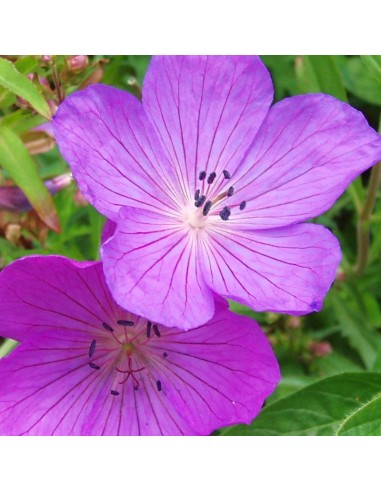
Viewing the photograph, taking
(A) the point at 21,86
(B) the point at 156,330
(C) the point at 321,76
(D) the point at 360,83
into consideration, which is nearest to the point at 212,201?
(B) the point at 156,330

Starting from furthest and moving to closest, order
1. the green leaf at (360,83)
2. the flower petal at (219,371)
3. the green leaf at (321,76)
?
the green leaf at (360,83) → the green leaf at (321,76) → the flower petal at (219,371)

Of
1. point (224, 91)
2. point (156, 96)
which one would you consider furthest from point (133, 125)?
point (224, 91)

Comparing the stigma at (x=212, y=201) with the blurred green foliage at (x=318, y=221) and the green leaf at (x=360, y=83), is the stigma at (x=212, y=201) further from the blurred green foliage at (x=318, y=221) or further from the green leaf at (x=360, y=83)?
the green leaf at (x=360, y=83)

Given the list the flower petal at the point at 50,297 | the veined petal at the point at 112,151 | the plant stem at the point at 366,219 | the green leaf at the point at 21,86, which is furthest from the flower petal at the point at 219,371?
the plant stem at the point at 366,219

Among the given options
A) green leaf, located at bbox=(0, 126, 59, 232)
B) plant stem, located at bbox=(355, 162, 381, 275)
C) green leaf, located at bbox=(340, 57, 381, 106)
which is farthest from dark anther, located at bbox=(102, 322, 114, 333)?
green leaf, located at bbox=(340, 57, 381, 106)

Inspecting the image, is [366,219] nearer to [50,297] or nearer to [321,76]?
[321,76]

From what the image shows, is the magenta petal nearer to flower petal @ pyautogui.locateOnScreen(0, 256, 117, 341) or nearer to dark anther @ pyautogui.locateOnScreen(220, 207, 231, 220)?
dark anther @ pyautogui.locateOnScreen(220, 207, 231, 220)

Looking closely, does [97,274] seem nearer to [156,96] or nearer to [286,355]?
[156,96]
